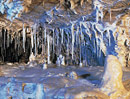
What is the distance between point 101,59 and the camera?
18.1 metres

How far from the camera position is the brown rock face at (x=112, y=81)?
6727 mm

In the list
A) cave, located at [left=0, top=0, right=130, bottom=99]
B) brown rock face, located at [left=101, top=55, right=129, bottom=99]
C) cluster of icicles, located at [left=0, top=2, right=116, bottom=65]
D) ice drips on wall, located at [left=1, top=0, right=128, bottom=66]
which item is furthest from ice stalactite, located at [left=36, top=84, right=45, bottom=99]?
cluster of icicles, located at [left=0, top=2, right=116, bottom=65]

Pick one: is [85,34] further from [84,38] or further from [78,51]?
[78,51]

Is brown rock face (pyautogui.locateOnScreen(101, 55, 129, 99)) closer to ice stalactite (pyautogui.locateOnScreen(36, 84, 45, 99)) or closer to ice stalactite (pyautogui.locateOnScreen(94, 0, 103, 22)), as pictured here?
ice stalactite (pyautogui.locateOnScreen(36, 84, 45, 99))

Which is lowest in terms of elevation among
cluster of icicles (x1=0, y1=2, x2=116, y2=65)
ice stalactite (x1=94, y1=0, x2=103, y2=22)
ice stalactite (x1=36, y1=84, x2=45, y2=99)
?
ice stalactite (x1=36, y1=84, x2=45, y2=99)

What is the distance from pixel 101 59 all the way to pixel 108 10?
705cm

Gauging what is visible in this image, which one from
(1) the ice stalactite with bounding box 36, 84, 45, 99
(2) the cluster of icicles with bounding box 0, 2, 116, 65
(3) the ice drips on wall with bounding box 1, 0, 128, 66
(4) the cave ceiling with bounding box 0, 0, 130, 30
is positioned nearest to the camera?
(1) the ice stalactite with bounding box 36, 84, 45, 99

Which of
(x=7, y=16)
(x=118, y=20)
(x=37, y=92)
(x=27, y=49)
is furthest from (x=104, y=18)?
A: (x=27, y=49)

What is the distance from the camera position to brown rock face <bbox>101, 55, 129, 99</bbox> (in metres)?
6.73

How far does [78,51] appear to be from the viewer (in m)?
20.9

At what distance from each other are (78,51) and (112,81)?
45.7 feet

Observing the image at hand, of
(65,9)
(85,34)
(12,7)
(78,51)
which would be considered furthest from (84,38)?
(12,7)

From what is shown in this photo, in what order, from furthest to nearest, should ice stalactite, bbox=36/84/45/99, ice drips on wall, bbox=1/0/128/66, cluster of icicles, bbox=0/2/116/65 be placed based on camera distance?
1. cluster of icicles, bbox=0/2/116/65
2. ice drips on wall, bbox=1/0/128/66
3. ice stalactite, bbox=36/84/45/99

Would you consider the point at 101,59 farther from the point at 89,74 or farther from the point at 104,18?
the point at 89,74
